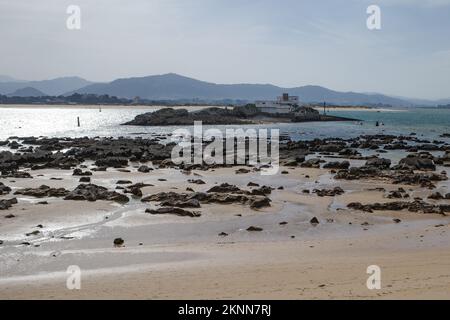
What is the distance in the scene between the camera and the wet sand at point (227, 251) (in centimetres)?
1101

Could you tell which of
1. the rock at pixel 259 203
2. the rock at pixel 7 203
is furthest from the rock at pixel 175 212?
the rock at pixel 7 203

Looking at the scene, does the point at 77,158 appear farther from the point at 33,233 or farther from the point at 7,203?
the point at 33,233

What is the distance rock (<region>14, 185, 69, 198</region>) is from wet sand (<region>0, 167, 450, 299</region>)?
2.31ft

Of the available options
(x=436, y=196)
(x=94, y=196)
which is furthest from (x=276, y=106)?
(x=94, y=196)

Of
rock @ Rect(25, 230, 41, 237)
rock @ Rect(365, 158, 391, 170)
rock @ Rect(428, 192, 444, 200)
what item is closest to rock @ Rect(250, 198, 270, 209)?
rock @ Rect(428, 192, 444, 200)

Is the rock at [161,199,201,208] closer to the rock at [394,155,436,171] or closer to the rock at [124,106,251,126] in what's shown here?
the rock at [394,155,436,171]

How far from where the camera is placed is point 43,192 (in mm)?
24750

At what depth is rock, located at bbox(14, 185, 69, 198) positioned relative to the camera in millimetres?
24547

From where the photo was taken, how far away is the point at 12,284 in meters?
11.9

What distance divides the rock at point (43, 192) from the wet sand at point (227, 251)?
2.31ft

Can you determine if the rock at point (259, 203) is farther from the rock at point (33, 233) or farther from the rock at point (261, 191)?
the rock at point (33, 233)
